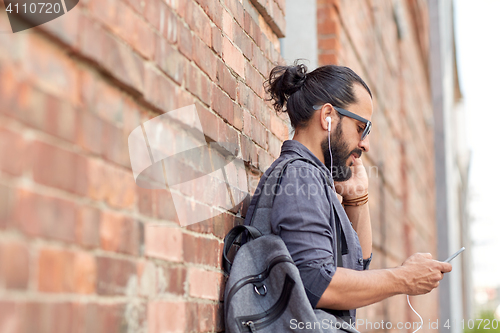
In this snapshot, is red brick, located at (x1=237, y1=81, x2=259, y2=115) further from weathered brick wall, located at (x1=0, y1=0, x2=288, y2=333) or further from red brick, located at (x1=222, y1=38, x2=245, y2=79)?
weathered brick wall, located at (x1=0, y1=0, x2=288, y2=333)

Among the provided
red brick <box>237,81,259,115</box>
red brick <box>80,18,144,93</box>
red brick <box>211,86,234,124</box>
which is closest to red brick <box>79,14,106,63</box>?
red brick <box>80,18,144,93</box>

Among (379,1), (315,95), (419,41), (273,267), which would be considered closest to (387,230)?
(379,1)

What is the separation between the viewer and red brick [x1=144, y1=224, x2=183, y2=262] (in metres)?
1.39

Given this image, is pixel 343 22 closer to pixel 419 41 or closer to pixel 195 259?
pixel 195 259

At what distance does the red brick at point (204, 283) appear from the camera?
1.64m

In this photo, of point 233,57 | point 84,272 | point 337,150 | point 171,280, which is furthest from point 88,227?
point 337,150

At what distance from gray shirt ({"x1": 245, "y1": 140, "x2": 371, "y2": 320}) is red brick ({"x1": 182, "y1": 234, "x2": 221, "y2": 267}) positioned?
0.72 ft

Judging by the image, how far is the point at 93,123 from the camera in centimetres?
116

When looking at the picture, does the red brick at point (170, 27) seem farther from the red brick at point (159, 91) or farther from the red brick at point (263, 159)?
the red brick at point (263, 159)

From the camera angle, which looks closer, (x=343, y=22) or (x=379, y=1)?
(x=343, y=22)

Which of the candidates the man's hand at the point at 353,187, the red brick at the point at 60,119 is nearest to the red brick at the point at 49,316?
the red brick at the point at 60,119

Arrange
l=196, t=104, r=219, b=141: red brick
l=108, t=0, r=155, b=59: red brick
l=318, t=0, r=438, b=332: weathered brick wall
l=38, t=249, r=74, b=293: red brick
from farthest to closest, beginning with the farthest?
l=318, t=0, r=438, b=332: weathered brick wall, l=196, t=104, r=219, b=141: red brick, l=108, t=0, r=155, b=59: red brick, l=38, t=249, r=74, b=293: red brick

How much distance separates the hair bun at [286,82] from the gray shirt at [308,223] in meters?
0.61

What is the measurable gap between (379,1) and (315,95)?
371 cm
